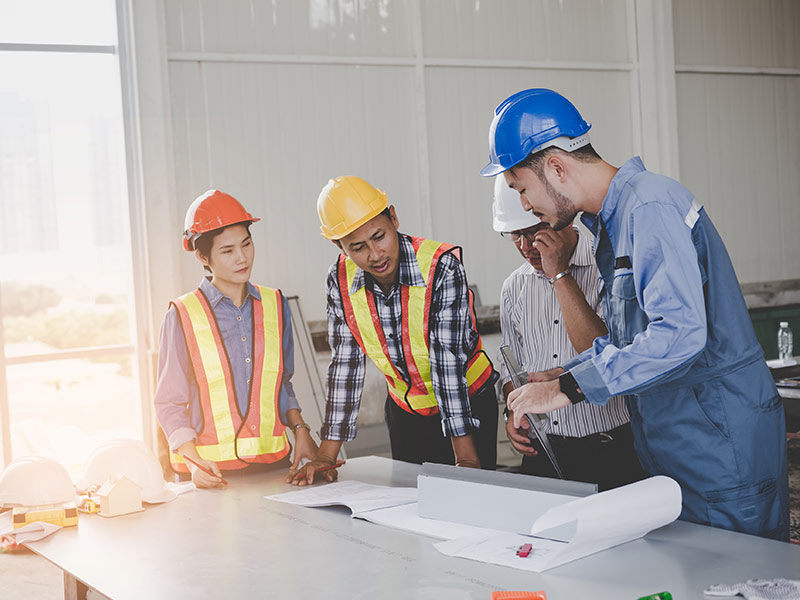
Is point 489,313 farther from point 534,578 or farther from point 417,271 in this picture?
point 534,578

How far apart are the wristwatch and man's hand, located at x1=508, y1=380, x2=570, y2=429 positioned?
0.03 ft

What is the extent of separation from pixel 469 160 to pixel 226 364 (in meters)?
3.69

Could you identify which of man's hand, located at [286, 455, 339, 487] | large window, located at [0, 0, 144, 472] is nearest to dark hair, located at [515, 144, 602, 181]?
man's hand, located at [286, 455, 339, 487]

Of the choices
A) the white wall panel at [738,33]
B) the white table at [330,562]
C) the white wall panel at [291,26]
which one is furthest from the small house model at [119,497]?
the white wall panel at [738,33]

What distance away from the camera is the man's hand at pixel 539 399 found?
198 cm

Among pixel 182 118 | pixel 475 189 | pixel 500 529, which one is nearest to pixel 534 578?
pixel 500 529

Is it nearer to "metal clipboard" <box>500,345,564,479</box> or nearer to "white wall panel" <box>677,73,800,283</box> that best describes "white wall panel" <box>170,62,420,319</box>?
"white wall panel" <box>677,73,800,283</box>

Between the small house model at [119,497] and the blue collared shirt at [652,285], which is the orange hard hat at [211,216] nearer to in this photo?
the small house model at [119,497]

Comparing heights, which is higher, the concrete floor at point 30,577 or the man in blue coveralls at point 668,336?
the man in blue coveralls at point 668,336

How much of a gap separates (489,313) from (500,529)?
4.25 metres

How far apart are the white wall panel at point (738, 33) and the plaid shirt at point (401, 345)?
5151 mm

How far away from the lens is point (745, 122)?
732cm

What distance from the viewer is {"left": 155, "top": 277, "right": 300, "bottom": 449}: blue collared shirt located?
9.14ft

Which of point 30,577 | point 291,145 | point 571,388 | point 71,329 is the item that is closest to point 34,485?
point 571,388
